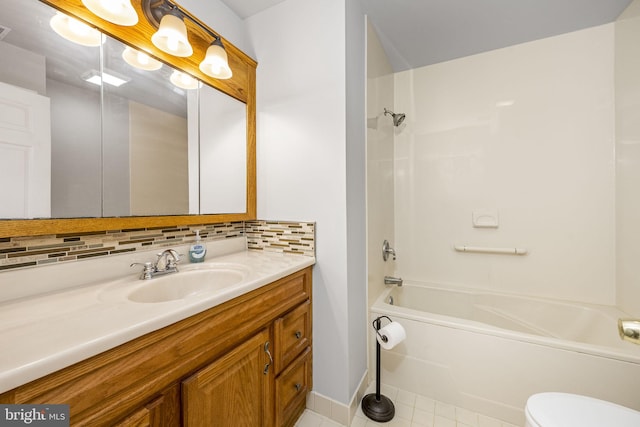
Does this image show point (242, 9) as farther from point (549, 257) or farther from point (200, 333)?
point (549, 257)

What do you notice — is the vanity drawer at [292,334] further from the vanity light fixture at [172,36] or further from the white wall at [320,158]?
the vanity light fixture at [172,36]

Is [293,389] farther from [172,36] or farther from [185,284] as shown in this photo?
[172,36]

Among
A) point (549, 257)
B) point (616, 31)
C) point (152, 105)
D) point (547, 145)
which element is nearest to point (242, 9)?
point (152, 105)

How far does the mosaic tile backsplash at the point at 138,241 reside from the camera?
0.85m

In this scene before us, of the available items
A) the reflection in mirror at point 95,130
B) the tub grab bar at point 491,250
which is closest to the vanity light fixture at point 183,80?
the reflection in mirror at point 95,130

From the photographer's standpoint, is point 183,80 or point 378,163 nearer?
point 183,80

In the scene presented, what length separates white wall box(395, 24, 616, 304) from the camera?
5.69ft

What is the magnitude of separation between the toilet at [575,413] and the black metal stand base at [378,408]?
2.32 feet

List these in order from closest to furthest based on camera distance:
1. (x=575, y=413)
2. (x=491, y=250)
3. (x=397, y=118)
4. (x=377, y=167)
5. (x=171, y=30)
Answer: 1. (x=575, y=413)
2. (x=171, y=30)
3. (x=377, y=167)
4. (x=491, y=250)
5. (x=397, y=118)

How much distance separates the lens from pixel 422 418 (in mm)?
1419

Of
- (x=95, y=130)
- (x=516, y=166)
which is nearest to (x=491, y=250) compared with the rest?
(x=516, y=166)

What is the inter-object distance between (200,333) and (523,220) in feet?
7.37

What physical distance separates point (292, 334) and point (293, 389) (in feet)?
0.95

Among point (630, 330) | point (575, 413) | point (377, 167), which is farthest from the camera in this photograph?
point (377, 167)
